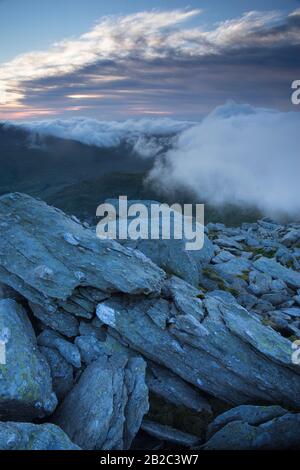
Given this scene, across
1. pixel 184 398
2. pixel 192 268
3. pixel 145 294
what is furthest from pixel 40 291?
pixel 192 268

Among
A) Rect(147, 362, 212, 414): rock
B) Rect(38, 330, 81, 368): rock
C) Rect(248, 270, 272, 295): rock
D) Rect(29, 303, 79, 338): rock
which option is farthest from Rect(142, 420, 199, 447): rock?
Rect(248, 270, 272, 295): rock

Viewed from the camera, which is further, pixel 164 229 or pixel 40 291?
pixel 164 229

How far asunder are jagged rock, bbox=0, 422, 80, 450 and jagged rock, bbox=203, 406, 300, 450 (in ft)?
22.4

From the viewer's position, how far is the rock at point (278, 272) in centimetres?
3506

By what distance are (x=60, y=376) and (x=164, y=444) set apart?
640 centimetres

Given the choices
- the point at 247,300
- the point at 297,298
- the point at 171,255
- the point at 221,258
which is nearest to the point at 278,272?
the point at 297,298

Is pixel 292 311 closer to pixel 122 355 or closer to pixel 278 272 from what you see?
pixel 278 272

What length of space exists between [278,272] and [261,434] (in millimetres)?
24786

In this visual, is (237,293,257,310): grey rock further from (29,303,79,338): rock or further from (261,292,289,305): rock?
(29,303,79,338): rock

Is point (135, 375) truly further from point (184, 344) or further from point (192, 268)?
point (192, 268)

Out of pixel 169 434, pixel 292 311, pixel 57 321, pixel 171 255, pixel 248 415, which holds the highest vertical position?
pixel 171 255

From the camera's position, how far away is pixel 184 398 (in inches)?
729

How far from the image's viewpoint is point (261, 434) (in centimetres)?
1455

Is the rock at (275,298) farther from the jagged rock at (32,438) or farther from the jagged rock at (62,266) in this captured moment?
the jagged rock at (32,438)
